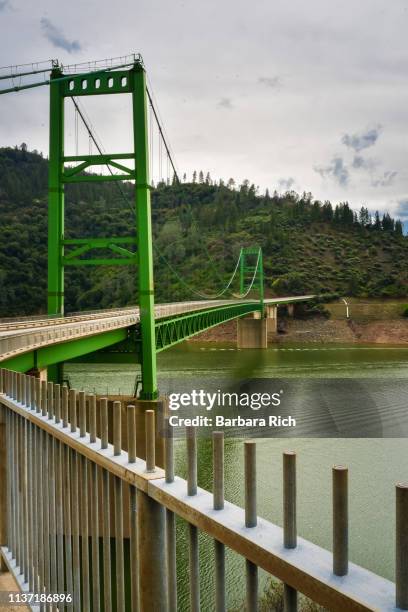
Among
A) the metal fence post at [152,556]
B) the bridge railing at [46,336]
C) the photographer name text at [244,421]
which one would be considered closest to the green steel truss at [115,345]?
the bridge railing at [46,336]

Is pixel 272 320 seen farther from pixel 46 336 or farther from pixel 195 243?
pixel 46 336

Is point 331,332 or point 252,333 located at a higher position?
point 252,333

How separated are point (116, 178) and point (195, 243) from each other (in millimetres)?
77725

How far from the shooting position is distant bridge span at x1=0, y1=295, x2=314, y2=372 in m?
11.0

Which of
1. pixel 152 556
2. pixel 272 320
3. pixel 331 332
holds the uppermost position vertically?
pixel 152 556

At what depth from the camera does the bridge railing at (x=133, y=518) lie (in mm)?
1262

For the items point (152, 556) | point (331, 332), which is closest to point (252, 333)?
point (331, 332)

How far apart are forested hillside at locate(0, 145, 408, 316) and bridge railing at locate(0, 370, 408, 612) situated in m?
52.5

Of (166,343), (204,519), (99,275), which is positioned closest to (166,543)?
(204,519)

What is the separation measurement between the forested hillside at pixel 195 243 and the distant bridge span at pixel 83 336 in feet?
102

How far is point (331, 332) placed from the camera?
65.6 metres

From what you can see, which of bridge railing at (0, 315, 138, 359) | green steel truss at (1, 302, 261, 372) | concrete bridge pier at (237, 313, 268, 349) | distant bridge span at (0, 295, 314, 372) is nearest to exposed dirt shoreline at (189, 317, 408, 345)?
concrete bridge pier at (237, 313, 268, 349)

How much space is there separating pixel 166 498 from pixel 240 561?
345 inches

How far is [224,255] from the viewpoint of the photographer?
3839 inches
